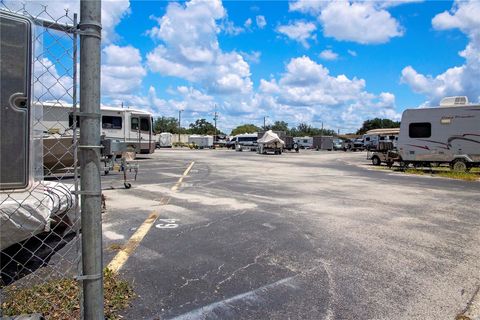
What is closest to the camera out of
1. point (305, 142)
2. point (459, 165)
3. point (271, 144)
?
point (459, 165)

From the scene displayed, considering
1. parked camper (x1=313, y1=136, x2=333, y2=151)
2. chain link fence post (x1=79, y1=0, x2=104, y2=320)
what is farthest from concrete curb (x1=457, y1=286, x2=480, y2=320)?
parked camper (x1=313, y1=136, x2=333, y2=151)

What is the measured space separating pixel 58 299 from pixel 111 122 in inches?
908

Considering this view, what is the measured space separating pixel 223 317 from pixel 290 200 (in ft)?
22.2

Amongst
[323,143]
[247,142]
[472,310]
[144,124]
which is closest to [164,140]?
[247,142]

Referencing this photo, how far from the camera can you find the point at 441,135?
70.1ft

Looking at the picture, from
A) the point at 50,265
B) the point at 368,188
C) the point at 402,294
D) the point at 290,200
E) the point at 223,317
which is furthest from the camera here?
the point at 368,188

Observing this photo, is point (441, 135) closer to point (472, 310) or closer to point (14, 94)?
point (472, 310)

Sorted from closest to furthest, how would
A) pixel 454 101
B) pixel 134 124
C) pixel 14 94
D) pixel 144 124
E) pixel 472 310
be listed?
pixel 14 94 → pixel 472 310 → pixel 454 101 → pixel 134 124 → pixel 144 124

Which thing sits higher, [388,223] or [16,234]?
[16,234]

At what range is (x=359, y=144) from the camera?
68.0 m

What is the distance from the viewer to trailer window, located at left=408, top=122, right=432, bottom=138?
21875mm

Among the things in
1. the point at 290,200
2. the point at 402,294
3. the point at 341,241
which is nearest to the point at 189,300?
the point at 402,294

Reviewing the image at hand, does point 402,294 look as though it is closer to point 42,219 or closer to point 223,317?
point 223,317

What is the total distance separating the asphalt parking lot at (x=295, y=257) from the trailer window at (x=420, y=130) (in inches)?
506
